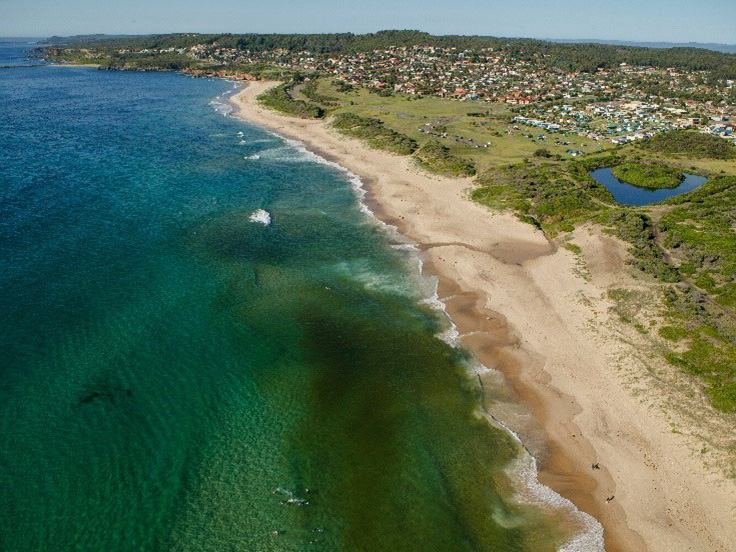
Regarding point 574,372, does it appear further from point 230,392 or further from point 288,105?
point 288,105

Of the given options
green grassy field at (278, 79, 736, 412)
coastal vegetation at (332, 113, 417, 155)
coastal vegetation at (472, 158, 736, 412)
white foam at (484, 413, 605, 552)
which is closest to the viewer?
white foam at (484, 413, 605, 552)

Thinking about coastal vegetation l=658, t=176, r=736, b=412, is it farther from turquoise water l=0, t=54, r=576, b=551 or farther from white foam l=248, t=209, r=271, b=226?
white foam l=248, t=209, r=271, b=226

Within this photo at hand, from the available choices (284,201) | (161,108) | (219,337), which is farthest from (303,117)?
(219,337)

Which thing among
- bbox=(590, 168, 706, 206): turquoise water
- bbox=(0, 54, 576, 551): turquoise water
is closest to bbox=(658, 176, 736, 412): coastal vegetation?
bbox=(590, 168, 706, 206): turquoise water

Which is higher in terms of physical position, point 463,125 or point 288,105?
point 288,105

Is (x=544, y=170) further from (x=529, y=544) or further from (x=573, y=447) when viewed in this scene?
(x=529, y=544)

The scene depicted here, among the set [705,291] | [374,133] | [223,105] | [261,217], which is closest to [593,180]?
[705,291]
